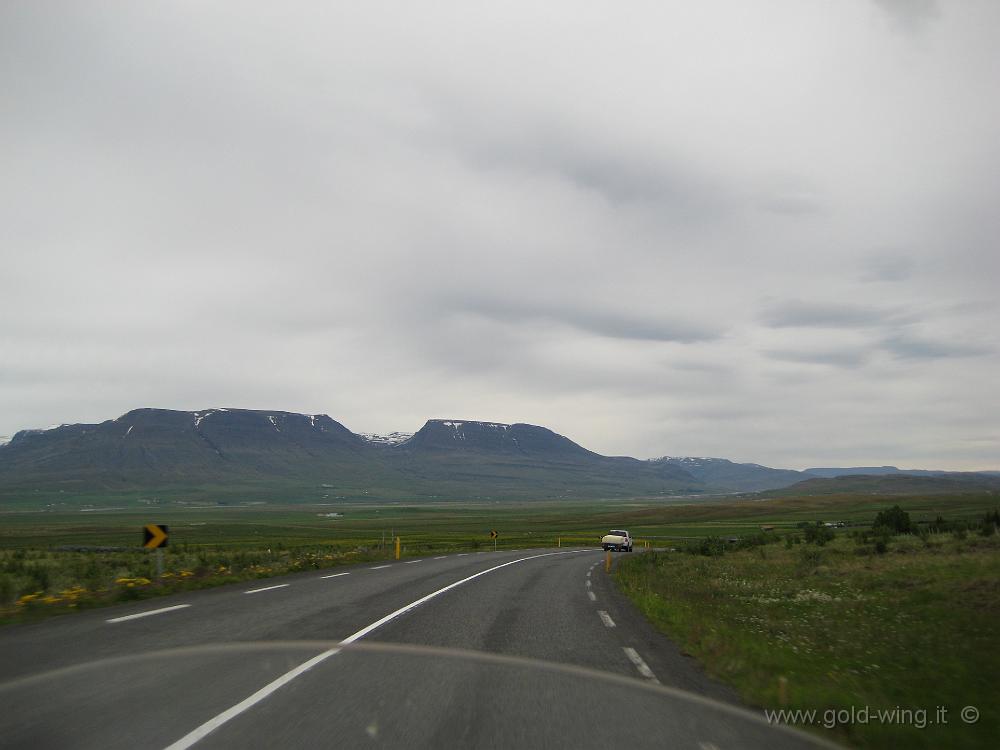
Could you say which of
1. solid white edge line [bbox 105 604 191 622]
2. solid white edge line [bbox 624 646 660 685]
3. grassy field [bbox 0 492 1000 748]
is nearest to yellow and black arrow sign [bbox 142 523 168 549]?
grassy field [bbox 0 492 1000 748]

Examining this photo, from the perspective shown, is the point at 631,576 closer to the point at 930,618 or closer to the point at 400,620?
the point at 930,618

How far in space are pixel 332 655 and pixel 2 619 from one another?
756 cm

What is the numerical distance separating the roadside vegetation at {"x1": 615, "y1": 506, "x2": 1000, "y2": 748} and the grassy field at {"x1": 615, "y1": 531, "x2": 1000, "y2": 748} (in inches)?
1.0

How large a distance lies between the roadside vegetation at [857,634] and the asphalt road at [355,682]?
0.80 meters

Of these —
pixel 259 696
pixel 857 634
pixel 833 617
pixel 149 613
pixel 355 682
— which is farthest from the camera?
pixel 833 617

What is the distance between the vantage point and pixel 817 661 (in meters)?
10.4

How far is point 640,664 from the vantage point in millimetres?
9531

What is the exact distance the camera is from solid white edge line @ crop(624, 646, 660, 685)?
8.74 meters

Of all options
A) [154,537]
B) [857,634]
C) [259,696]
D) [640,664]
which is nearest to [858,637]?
[857,634]

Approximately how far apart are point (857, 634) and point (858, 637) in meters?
0.37

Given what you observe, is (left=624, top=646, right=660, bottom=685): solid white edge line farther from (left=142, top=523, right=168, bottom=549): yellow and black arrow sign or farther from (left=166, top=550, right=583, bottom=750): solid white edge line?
(left=142, top=523, right=168, bottom=549): yellow and black arrow sign

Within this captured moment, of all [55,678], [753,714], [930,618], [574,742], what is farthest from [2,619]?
[930,618]

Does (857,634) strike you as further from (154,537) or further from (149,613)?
(154,537)

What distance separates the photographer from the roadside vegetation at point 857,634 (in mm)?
7504
